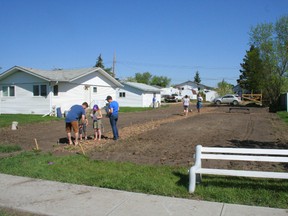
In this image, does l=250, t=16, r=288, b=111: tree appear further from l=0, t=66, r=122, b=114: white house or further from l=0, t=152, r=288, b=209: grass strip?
l=0, t=152, r=288, b=209: grass strip

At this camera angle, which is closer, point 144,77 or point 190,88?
point 190,88

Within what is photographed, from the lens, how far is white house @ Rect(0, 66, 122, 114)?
84.0 ft

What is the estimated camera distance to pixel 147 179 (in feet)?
21.0

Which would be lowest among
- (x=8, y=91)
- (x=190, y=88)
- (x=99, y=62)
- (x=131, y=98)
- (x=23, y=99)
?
(x=23, y=99)

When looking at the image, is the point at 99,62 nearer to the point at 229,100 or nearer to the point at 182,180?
the point at 229,100

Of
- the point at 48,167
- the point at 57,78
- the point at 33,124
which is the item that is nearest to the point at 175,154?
the point at 48,167

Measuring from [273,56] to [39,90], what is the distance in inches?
1164

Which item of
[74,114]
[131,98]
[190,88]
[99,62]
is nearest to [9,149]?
[74,114]

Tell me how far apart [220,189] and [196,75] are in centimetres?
11511

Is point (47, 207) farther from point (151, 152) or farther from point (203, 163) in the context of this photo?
point (151, 152)

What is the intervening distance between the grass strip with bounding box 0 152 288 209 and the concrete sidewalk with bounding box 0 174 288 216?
1.01 feet

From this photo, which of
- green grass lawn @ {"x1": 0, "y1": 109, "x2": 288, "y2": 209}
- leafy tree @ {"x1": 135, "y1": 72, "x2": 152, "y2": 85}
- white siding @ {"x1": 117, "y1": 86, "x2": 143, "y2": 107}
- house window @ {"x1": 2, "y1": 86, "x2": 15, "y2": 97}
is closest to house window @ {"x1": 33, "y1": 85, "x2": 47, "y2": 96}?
house window @ {"x1": 2, "y1": 86, "x2": 15, "y2": 97}

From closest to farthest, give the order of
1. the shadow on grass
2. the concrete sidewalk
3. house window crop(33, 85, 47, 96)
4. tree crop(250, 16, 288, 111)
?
the concrete sidewalk
the shadow on grass
house window crop(33, 85, 47, 96)
tree crop(250, 16, 288, 111)

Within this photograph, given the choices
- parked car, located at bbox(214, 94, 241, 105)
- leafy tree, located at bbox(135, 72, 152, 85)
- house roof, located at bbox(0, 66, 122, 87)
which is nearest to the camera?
house roof, located at bbox(0, 66, 122, 87)
